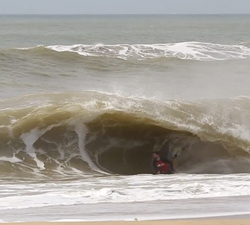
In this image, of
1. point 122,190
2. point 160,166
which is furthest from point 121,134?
point 122,190

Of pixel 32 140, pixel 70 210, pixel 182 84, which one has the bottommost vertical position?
pixel 70 210

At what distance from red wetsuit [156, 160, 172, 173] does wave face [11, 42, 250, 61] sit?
17.2 metres

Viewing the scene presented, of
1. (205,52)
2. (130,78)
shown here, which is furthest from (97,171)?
(205,52)

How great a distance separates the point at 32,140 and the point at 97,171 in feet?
4.69

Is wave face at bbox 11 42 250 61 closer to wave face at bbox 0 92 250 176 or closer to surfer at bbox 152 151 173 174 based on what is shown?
wave face at bbox 0 92 250 176

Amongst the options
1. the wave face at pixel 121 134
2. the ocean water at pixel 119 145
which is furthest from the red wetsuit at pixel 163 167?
the wave face at pixel 121 134

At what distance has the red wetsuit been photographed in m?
9.38

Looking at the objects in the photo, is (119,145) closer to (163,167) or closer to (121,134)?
(121,134)

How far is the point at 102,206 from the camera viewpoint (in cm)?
563

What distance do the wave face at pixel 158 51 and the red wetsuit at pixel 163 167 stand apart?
17.2 m

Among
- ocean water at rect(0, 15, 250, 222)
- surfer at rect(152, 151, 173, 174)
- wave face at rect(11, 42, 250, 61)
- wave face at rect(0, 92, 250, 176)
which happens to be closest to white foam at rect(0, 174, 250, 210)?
ocean water at rect(0, 15, 250, 222)

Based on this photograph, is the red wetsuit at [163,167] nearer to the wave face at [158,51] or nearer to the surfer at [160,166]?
the surfer at [160,166]

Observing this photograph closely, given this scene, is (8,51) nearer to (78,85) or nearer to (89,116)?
(78,85)

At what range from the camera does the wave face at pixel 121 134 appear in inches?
386
